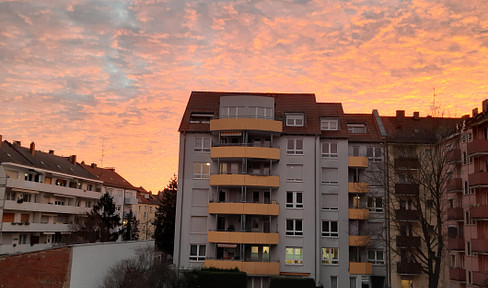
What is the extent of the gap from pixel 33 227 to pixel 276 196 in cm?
3308

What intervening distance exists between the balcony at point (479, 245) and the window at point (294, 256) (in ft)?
49.0

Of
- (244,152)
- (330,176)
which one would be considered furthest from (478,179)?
(244,152)

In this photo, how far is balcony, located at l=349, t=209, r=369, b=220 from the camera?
4472cm

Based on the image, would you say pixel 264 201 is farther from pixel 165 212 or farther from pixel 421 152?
pixel 165 212

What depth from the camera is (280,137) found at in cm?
4606

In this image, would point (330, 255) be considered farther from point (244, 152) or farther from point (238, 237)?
point (244, 152)

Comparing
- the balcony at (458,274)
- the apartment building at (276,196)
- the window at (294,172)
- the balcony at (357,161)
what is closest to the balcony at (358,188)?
the apartment building at (276,196)

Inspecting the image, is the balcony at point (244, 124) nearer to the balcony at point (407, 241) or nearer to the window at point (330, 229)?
the window at point (330, 229)

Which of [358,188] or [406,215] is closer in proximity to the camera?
[406,215]

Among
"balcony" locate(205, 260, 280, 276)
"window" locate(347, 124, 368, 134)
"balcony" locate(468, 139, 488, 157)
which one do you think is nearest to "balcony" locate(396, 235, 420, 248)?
"balcony" locate(468, 139, 488, 157)

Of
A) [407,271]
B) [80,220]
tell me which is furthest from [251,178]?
[80,220]

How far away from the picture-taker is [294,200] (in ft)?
147

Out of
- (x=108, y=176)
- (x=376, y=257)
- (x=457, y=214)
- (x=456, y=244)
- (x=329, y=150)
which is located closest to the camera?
(x=456, y=244)

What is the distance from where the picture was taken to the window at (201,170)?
45.4 meters
